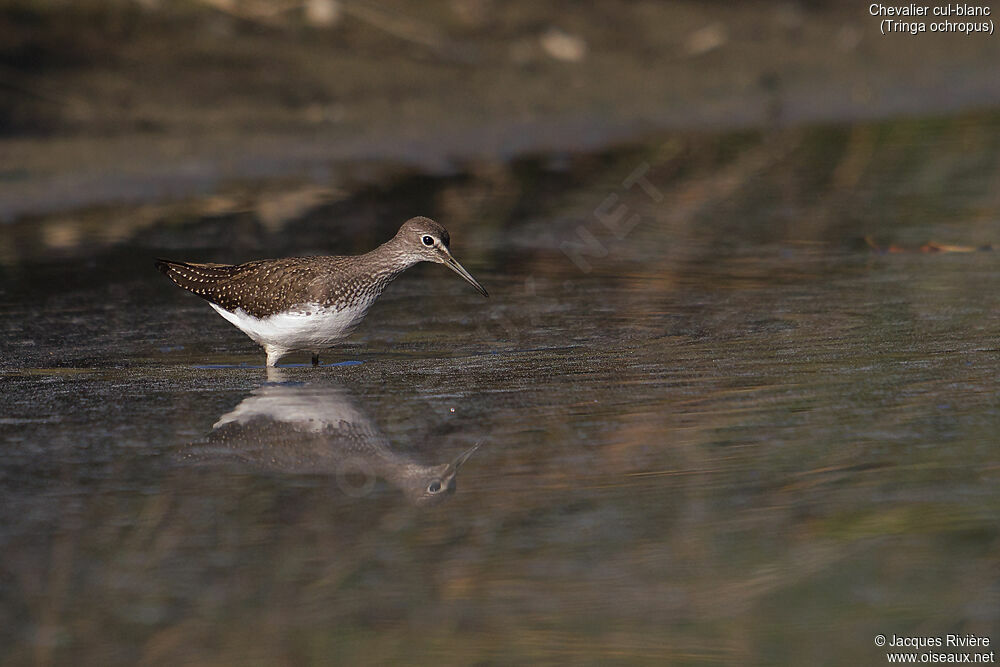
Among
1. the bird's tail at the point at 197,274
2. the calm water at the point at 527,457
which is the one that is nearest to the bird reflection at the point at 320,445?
the calm water at the point at 527,457

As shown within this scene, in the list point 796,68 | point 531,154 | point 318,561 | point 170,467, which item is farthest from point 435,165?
→ point 318,561

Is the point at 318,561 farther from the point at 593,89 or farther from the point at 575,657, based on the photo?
the point at 593,89

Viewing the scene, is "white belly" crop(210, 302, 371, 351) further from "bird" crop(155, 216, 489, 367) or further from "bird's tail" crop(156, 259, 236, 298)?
"bird's tail" crop(156, 259, 236, 298)

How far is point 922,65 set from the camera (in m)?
20.0

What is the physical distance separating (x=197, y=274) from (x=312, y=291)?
1.11m

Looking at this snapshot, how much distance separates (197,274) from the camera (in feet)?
28.1

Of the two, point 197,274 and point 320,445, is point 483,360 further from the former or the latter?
point 197,274

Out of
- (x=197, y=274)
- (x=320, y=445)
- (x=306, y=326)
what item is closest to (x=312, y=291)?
(x=306, y=326)

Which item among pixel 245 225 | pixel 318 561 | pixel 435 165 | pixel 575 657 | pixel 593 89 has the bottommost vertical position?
pixel 575 657

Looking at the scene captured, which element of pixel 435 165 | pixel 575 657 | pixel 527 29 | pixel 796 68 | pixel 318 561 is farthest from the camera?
pixel 796 68

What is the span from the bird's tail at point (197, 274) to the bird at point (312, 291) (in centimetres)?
1

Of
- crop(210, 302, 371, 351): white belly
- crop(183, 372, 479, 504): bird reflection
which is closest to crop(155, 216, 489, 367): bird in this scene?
crop(210, 302, 371, 351): white belly

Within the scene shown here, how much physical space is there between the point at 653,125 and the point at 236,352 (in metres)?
9.23

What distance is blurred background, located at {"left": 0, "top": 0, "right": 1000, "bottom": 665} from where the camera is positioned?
4430mm
